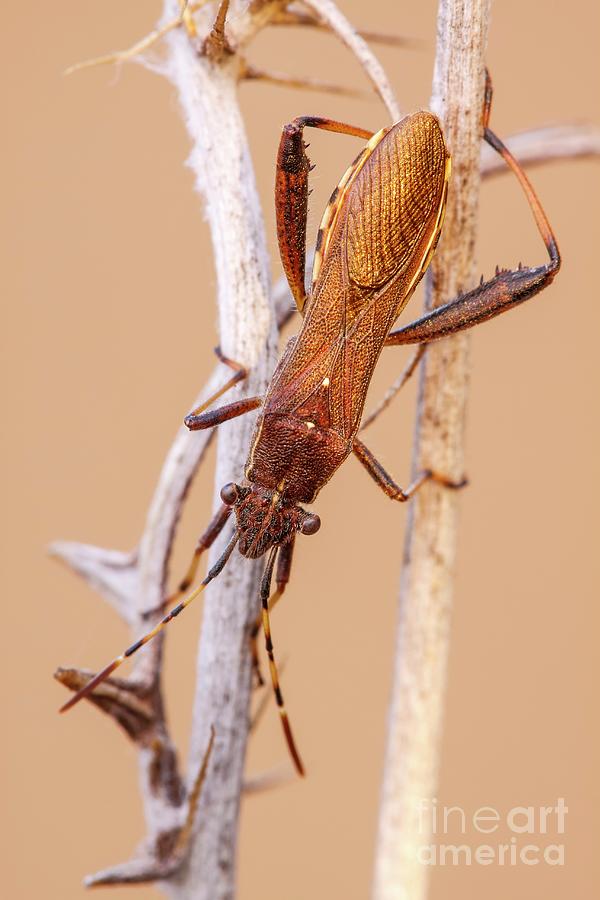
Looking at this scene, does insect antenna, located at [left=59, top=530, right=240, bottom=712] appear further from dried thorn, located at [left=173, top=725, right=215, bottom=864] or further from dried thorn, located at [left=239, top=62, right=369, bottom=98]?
dried thorn, located at [left=239, top=62, right=369, bottom=98]

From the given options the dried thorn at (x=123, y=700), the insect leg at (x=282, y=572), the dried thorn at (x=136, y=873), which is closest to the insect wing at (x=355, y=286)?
the insect leg at (x=282, y=572)

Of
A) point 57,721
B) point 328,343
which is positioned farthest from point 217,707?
point 57,721

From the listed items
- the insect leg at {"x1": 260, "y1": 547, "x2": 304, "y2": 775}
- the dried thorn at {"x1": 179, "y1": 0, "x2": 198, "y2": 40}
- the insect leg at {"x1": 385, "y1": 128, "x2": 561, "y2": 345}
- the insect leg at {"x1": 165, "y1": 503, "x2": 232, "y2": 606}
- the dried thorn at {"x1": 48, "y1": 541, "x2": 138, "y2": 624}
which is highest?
the dried thorn at {"x1": 179, "y1": 0, "x2": 198, "y2": 40}

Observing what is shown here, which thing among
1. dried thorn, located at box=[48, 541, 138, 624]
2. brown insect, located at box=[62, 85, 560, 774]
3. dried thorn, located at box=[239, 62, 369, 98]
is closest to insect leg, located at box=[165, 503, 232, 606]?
brown insect, located at box=[62, 85, 560, 774]

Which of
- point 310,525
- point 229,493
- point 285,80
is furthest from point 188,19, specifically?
point 310,525

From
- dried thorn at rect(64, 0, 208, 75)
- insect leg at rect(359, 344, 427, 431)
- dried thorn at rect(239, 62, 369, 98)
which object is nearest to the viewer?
dried thorn at rect(64, 0, 208, 75)

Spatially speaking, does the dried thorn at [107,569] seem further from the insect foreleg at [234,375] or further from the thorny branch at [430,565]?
the thorny branch at [430,565]
